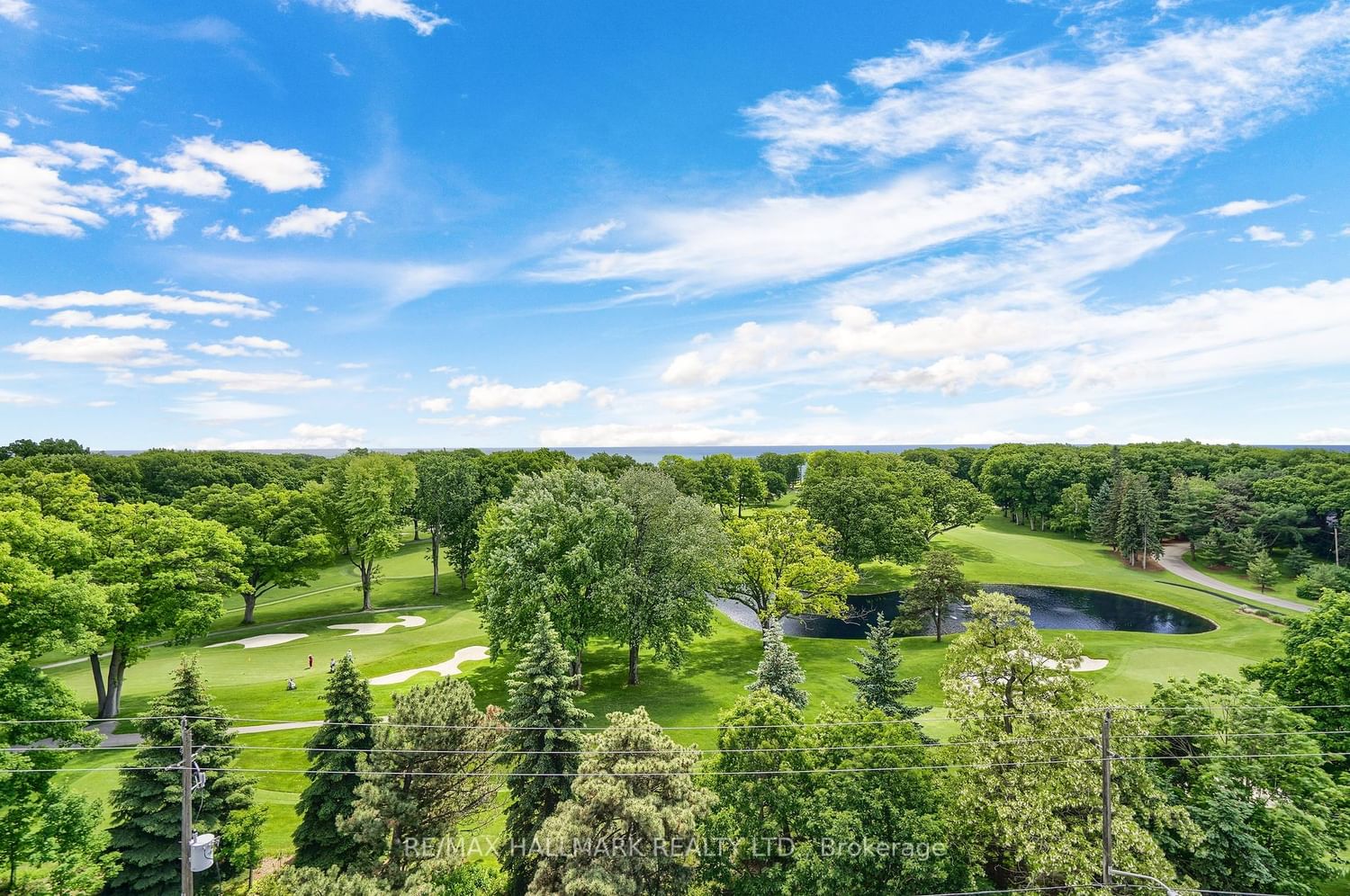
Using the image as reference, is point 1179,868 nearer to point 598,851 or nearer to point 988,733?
point 988,733

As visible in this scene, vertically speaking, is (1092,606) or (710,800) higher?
(710,800)

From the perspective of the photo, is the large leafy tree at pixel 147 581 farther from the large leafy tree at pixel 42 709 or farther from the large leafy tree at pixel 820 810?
the large leafy tree at pixel 820 810

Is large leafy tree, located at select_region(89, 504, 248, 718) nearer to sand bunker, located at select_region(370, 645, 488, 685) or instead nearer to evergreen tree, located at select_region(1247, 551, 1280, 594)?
sand bunker, located at select_region(370, 645, 488, 685)

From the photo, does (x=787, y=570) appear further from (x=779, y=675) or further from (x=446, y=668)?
(x=446, y=668)

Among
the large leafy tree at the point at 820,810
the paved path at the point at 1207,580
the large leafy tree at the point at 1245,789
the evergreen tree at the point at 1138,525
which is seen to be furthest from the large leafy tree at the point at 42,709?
the evergreen tree at the point at 1138,525

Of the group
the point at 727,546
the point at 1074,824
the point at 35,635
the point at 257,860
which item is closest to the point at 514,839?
the point at 257,860

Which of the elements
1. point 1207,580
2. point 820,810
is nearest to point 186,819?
point 820,810

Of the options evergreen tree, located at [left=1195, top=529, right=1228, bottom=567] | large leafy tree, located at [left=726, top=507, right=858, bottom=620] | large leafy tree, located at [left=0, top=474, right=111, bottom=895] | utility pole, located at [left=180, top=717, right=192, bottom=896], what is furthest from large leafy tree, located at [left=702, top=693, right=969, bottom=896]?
evergreen tree, located at [left=1195, top=529, right=1228, bottom=567]

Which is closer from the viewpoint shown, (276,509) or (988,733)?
(988,733)
